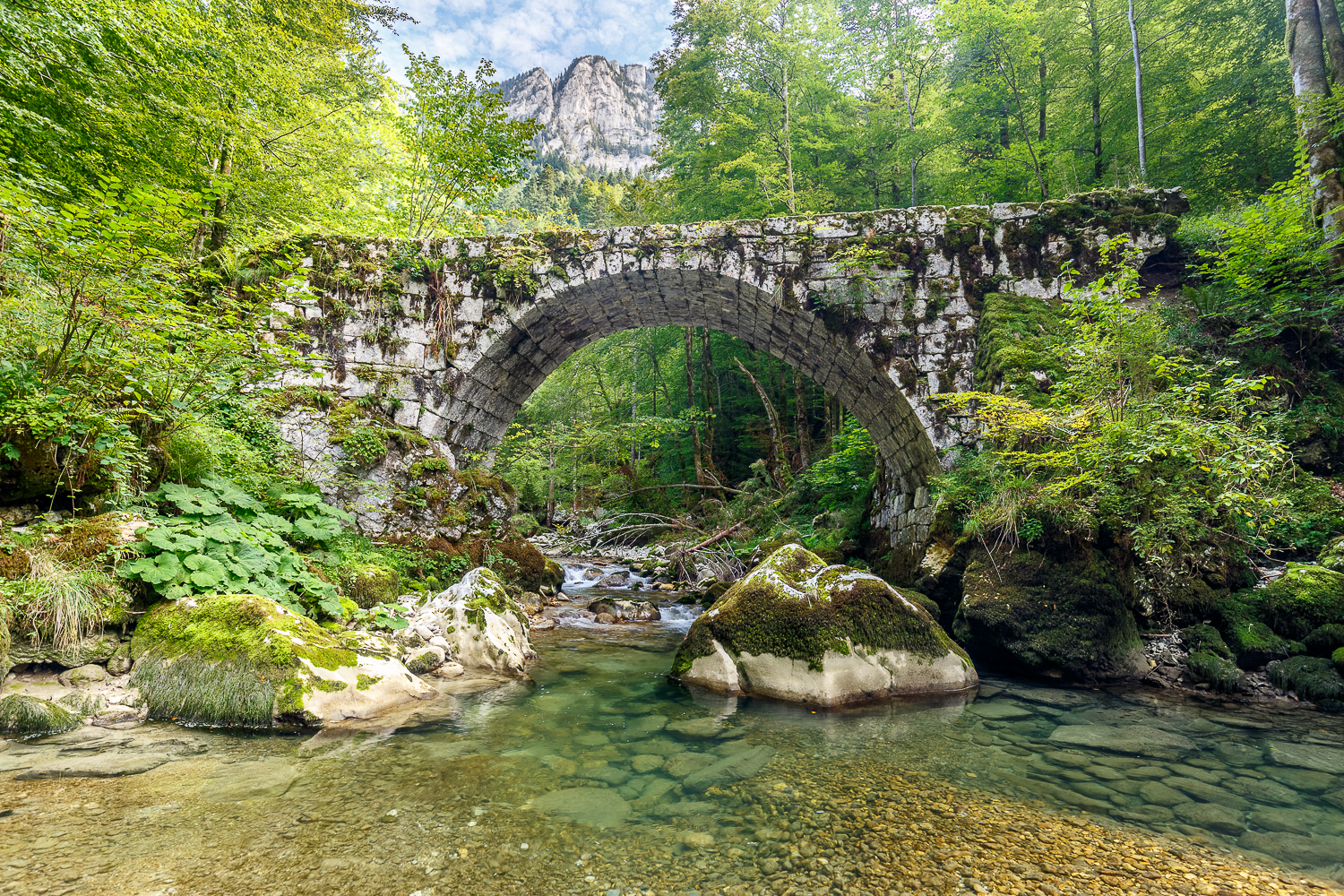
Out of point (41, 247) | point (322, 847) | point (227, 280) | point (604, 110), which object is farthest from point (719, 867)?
point (604, 110)

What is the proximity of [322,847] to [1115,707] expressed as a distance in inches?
168

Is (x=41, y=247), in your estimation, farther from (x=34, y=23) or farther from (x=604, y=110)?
(x=604, y=110)

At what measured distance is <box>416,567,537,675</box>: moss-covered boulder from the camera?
13.5 feet

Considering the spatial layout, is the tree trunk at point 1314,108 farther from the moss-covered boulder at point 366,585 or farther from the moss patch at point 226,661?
the moss-covered boulder at point 366,585

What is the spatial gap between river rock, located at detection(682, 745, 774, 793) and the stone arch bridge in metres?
4.13

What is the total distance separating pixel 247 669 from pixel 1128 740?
15.2 feet

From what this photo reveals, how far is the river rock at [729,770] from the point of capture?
93.0 inches

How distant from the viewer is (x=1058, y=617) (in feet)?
13.5

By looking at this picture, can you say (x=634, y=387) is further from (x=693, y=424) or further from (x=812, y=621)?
(x=812, y=621)

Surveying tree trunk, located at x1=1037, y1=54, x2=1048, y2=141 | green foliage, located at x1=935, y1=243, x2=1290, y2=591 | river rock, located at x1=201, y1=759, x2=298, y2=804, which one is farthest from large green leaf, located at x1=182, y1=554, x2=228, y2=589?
tree trunk, located at x1=1037, y1=54, x2=1048, y2=141

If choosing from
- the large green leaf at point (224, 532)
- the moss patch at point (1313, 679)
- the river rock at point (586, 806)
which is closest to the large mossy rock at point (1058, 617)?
the moss patch at point (1313, 679)

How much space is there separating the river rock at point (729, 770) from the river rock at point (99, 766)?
2.21m

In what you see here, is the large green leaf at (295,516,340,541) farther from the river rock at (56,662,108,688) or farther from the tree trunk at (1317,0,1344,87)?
the tree trunk at (1317,0,1344,87)

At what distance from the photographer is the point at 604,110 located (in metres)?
88.7
